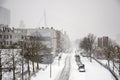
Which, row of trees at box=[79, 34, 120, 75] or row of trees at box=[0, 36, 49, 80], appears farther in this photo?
row of trees at box=[79, 34, 120, 75]

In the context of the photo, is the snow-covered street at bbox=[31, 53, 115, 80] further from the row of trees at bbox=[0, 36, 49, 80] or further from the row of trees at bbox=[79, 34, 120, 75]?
the row of trees at bbox=[79, 34, 120, 75]

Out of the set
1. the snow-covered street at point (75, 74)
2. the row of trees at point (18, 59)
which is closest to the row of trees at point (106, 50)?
the snow-covered street at point (75, 74)

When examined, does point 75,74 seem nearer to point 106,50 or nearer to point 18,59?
point 18,59

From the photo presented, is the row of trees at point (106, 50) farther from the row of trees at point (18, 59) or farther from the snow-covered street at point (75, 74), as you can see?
the row of trees at point (18, 59)

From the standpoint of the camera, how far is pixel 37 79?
54.0 metres

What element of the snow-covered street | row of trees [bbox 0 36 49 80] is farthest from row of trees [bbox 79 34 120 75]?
row of trees [bbox 0 36 49 80]

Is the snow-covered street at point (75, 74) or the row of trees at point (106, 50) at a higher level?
the row of trees at point (106, 50)

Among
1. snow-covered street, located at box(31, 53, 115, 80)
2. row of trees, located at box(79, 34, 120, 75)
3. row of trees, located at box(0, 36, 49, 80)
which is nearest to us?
row of trees, located at box(0, 36, 49, 80)

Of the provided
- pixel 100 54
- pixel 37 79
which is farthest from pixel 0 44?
pixel 100 54

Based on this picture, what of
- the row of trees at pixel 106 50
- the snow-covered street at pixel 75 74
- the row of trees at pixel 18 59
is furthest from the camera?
the row of trees at pixel 106 50

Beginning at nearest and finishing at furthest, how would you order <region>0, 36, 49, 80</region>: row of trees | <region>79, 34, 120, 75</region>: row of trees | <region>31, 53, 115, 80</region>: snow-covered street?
<region>0, 36, 49, 80</region>: row of trees < <region>31, 53, 115, 80</region>: snow-covered street < <region>79, 34, 120, 75</region>: row of trees

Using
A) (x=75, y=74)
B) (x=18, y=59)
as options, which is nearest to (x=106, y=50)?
(x=75, y=74)

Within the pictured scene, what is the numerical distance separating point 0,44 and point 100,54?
9301cm

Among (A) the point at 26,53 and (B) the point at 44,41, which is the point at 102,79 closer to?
(A) the point at 26,53
